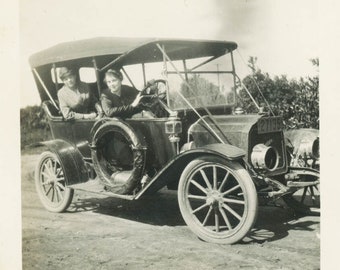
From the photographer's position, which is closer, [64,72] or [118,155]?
[118,155]

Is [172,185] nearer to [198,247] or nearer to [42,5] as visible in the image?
[198,247]

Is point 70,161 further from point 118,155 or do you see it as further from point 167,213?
point 167,213

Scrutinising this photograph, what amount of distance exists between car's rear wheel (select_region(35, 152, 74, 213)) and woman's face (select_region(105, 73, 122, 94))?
951 millimetres

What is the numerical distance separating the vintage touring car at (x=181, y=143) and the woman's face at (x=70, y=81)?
11 cm

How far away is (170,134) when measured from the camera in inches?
151

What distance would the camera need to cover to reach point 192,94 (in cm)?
402

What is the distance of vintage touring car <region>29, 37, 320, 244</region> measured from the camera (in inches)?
138

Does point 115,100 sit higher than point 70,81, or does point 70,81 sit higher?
point 70,81

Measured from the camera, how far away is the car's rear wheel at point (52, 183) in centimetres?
461

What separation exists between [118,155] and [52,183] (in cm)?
93

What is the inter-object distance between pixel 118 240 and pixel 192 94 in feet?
4.72

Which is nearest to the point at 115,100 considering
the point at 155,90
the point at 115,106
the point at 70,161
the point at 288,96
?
the point at 115,106

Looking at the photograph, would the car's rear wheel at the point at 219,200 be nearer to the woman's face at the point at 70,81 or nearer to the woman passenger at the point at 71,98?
the woman passenger at the point at 71,98
